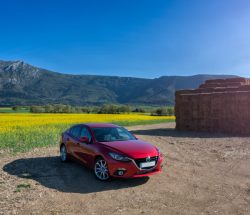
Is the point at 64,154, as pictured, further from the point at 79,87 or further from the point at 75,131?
the point at 79,87

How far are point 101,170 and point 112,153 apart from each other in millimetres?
640

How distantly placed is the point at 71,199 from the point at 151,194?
6.42 feet

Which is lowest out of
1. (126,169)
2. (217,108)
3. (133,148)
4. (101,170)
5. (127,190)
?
(127,190)

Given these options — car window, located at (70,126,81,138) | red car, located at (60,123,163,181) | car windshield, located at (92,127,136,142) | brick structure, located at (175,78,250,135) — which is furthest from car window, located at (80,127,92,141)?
brick structure, located at (175,78,250,135)

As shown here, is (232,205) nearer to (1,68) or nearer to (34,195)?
(34,195)

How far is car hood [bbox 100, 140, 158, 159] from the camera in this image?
26.6 ft

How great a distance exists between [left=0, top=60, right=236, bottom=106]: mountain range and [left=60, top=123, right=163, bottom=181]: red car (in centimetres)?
12631

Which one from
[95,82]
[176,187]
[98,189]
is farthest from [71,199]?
[95,82]

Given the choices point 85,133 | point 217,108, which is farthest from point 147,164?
point 217,108

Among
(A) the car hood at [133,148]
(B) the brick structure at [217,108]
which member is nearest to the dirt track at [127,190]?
(A) the car hood at [133,148]

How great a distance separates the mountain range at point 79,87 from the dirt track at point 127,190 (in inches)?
4974

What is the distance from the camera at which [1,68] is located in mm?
174125

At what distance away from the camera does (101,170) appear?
330 inches

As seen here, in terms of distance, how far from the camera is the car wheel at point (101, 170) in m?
8.24
